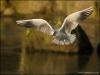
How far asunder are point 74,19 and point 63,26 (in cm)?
17

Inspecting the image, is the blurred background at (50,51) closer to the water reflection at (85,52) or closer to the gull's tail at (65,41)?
the water reflection at (85,52)

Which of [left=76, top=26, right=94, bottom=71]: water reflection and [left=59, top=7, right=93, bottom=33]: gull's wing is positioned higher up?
[left=59, top=7, right=93, bottom=33]: gull's wing

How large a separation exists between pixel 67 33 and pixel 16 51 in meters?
9.26

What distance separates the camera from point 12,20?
68.6 feet

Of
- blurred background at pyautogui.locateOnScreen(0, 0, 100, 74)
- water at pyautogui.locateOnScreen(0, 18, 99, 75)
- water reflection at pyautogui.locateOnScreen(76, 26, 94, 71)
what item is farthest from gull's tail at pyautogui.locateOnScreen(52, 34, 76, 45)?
water reflection at pyautogui.locateOnScreen(76, 26, 94, 71)

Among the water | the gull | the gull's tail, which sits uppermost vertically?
the gull

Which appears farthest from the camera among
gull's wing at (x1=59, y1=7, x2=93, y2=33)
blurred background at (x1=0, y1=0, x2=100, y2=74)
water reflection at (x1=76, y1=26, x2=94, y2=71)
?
water reflection at (x1=76, y1=26, x2=94, y2=71)

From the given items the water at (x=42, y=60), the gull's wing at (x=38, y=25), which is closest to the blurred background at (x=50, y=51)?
the water at (x=42, y=60)

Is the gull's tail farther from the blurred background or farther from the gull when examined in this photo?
the blurred background

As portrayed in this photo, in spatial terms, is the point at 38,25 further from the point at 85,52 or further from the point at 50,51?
the point at 85,52

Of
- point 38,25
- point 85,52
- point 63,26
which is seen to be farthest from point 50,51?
point 38,25

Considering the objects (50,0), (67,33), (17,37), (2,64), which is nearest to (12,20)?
(50,0)

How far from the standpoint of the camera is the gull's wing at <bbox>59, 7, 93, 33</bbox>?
233 inches

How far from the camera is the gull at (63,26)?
594 centimetres
